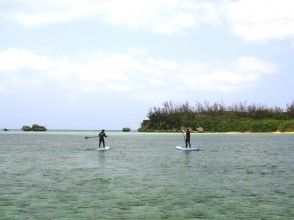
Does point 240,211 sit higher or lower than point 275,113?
lower

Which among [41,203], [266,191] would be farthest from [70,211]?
[266,191]

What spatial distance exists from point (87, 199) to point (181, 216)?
5585 mm

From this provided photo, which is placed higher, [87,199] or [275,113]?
[275,113]

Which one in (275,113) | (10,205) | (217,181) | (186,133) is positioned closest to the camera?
(10,205)

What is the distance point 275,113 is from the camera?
Result: 619 feet

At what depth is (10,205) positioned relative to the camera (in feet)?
65.7

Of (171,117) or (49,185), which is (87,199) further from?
(171,117)

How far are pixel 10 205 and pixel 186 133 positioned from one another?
39599 mm

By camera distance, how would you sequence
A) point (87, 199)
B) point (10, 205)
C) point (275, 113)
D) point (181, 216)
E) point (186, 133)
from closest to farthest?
point (181, 216) → point (10, 205) → point (87, 199) → point (186, 133) → point (275, 113)

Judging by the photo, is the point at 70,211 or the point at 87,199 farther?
the point at 87,199

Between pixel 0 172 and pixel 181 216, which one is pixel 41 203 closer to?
pixel 181 216

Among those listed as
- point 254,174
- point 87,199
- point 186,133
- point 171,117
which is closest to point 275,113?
point 171,117

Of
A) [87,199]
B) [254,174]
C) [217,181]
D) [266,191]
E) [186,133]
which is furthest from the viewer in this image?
[186,133]

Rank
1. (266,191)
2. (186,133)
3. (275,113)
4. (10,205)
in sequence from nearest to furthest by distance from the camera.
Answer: (10,205), (266,191), (186,133), (275,113)
